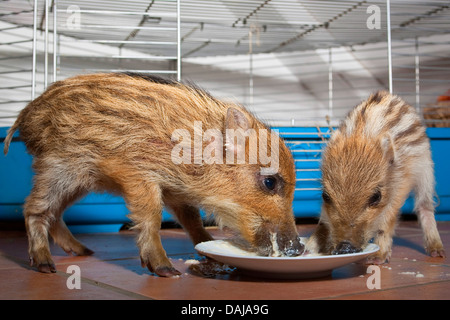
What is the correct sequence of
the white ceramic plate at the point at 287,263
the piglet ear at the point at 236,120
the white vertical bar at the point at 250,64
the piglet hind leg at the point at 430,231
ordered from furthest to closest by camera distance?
the white vertical bar at the point at 250,64, the piglet hind leg at the point at 430,231, the piglet ear at the point at 236,120, the white ceramic plate at the point at 287,263

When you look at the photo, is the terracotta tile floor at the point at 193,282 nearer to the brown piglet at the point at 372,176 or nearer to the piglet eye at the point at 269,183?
the brown piglet at the point at 372,176

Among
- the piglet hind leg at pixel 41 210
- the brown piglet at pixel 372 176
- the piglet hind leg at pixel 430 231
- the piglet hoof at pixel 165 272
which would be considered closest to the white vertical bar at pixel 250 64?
the brown piglet at pixel 372 176

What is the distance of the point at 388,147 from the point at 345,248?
26.3 inches

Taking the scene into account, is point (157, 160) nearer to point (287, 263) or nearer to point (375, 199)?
point (287, 263)

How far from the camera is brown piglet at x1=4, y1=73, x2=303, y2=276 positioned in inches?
94.9

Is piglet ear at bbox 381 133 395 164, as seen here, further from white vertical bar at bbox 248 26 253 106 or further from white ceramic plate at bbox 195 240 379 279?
white vertical bar at bbox 248 26 253 106

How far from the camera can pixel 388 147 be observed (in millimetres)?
2818

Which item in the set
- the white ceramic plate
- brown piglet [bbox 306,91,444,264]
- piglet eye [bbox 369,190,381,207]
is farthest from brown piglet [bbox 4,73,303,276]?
piglet eye [bbox 369,190,381,207]

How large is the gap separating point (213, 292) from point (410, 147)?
1612 mm

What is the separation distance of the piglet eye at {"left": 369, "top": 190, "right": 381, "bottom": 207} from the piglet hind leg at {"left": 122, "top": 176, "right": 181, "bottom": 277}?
1.00 metres

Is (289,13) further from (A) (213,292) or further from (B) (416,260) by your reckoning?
(A) (213,292)

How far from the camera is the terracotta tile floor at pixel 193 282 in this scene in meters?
1.87

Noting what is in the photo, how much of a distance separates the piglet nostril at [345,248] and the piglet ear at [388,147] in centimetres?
56

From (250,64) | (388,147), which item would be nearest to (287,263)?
(388,147)
